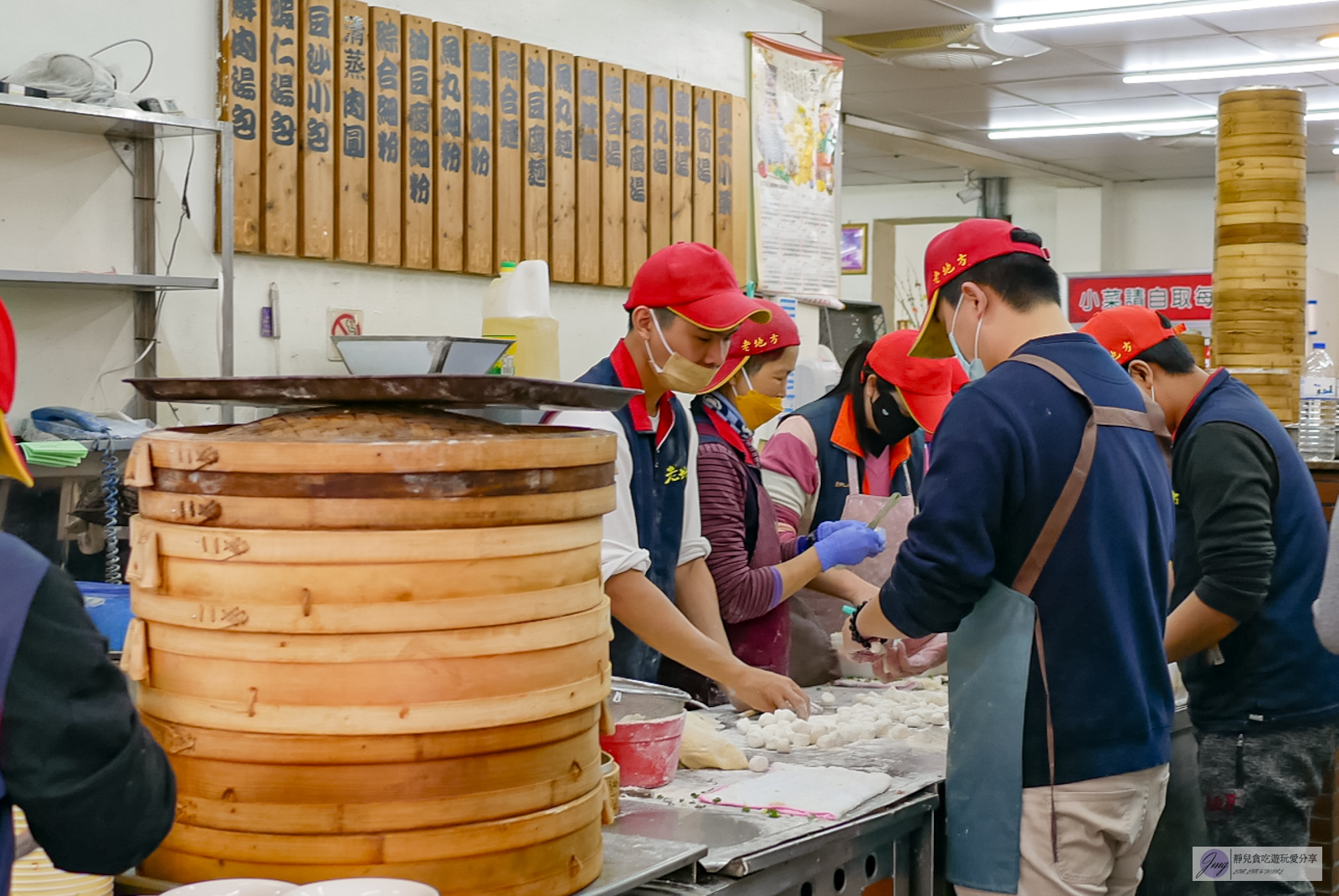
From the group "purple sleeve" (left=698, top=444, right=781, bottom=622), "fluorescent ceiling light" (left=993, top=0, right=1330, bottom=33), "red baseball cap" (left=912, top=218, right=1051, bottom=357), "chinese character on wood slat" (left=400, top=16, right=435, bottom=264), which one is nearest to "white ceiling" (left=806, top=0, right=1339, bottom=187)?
"fluorescent ceiling light" (left=993, top=0, right=1330, bottom=33)

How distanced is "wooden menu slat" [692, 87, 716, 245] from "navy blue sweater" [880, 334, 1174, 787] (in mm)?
3594

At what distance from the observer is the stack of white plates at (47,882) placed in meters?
1.41

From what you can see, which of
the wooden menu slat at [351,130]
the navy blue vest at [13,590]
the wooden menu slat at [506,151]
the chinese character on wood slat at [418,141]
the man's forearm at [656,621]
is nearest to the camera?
the navy blue vest at [13,590]

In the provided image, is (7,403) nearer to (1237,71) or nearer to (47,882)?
(47,882)

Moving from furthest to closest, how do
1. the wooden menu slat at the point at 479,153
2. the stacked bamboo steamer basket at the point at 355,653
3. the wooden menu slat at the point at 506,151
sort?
the wooden menu slat at the point at 506,151
the wooden menu slat at the point at 479,153
the stacked bamboo steamer basket at the point at 355,653

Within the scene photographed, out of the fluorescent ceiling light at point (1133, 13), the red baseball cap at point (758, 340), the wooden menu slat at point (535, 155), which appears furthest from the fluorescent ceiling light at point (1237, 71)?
the red baseball cap at point (758, 340)

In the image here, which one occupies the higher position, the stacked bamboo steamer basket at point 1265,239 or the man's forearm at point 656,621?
the stacked bamboo steamer basket at point 1265,239

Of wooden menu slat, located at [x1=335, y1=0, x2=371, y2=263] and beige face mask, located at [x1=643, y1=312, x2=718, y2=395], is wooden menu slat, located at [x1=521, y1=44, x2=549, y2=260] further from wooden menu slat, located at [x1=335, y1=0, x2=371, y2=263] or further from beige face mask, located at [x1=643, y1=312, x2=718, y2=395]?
beige face mask, located at [x1=643, y1=312, x2=718, y2=395]

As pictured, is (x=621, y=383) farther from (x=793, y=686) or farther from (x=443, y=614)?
(x=443, y=614)

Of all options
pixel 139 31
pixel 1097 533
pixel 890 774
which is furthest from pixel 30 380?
pixel 1097 533

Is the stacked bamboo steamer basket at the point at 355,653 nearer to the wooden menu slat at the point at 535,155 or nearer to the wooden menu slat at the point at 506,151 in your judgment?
the wooden menu slat at the point at 506,151

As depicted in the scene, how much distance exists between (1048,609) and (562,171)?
331cm

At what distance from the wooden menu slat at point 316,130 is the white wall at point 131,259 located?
0.12m

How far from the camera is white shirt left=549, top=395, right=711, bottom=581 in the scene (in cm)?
230
